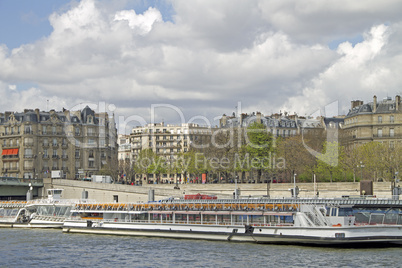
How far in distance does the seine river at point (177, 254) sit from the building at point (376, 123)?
58788 mm

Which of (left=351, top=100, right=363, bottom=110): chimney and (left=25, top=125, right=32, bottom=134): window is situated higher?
(left=351, top=100, right=363, bottom=110): chimney

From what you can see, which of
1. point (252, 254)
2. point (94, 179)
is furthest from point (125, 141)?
point (252, 254)

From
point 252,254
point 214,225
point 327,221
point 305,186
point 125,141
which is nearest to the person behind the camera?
point 252,254

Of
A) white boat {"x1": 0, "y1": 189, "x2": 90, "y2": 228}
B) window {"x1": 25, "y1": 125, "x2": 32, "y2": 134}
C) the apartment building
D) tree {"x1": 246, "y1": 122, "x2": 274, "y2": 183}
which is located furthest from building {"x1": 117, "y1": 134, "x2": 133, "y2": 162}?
white boat {"x1": 0, "y1": 189, "x2": 90, "y2": 228}

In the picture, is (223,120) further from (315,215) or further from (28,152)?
(315,215)

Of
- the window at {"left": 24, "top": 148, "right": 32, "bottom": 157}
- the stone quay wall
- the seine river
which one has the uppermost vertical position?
the window at {"left": 24, "top": 148, "right": 32, "bottom": 157}

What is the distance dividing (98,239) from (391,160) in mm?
42396

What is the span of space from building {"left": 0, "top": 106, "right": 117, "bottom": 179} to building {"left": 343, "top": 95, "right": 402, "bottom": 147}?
44682 millimetres

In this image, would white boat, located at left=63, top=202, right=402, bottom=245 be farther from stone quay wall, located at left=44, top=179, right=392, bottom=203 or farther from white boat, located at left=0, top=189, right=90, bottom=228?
stone quay wall, located at left=44, top=179, right=392, bottom=203

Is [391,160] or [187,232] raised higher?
[391,160]

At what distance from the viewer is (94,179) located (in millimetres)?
93688

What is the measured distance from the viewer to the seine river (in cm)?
3719

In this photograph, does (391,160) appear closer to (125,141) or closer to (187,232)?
(187,232)

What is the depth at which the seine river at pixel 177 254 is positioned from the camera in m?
37.2
